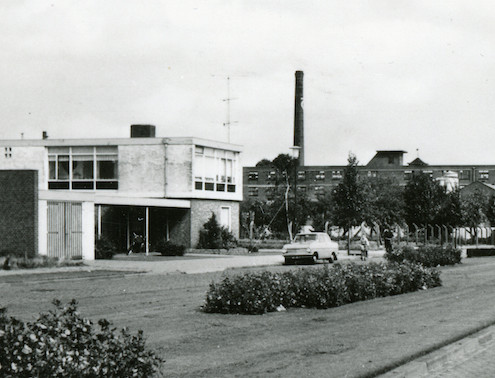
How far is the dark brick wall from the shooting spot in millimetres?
32531

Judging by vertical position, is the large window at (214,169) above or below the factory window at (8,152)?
below

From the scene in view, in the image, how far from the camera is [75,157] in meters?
48.9

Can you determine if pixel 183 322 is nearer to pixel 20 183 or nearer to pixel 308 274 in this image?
pixel 308 274

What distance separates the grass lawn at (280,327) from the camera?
9031 mm

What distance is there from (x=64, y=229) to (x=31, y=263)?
6078mm

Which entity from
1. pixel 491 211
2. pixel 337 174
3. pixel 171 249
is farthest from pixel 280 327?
pixel 337 174

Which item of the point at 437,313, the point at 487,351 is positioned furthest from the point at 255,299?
the point at 487,351

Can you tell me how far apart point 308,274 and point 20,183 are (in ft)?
66.1

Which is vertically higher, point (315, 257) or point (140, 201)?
point (140, 201)

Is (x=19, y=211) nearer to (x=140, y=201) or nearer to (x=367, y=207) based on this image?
(x=140, y=201)

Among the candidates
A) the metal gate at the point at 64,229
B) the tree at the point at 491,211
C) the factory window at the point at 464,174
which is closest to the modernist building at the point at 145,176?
the metal gate at the point at 64,229

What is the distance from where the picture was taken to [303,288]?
15250 mm

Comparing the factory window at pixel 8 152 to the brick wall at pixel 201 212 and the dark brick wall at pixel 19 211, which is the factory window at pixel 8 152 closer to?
the brick wall at pixel 201 212

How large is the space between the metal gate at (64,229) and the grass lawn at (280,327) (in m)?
13.4
